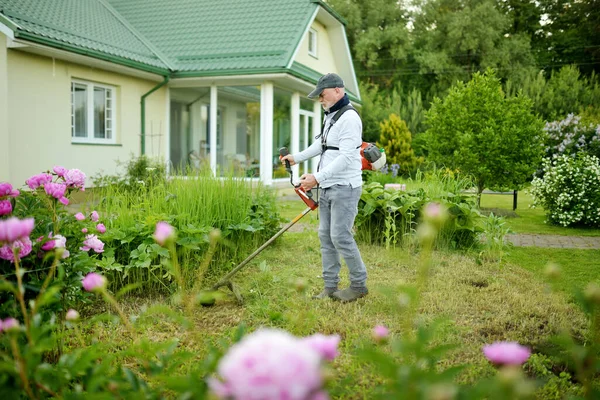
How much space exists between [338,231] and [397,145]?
14.1 meters

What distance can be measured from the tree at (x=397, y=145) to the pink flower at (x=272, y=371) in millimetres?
17011

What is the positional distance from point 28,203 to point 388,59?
1279 inches

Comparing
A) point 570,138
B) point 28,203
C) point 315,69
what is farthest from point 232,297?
point 570,138

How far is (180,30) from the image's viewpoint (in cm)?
1466

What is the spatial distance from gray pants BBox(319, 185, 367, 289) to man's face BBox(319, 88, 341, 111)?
0.66m

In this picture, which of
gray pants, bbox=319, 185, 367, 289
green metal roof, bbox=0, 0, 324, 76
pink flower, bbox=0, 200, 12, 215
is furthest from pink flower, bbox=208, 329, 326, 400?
green metal roof, bbox=0, 0, 324, 76

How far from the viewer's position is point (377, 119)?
23.3 meters

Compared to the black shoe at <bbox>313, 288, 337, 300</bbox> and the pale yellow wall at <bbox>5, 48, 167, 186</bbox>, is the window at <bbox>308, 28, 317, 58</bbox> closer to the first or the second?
the pale yellow wall at <bbox>5, 48, 167, 186</bbox>

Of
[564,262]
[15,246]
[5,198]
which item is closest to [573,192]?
[564,262]

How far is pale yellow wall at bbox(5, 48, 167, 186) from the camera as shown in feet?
30.6

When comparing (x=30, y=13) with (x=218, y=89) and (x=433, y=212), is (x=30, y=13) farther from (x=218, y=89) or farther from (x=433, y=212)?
(x=433, y=212)

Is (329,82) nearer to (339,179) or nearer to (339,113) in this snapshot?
(339,113)

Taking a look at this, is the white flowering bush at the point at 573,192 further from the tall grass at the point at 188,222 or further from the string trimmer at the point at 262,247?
the string trimmer at the point at 262,247

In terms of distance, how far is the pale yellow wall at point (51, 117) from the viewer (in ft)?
30.6
